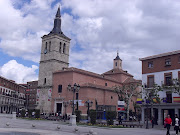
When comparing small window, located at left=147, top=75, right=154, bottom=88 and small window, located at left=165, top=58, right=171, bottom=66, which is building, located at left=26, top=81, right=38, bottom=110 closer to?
small window, located at left=147, top=75, right=154, bottom=88

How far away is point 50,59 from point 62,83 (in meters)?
7.79

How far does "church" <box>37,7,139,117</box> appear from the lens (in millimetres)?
45688

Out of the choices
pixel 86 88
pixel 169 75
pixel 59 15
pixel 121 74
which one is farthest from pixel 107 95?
pixel 59 15

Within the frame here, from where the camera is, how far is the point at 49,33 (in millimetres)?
56594

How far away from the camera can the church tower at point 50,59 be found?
5178 cm

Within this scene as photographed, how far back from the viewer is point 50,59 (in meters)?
53.4

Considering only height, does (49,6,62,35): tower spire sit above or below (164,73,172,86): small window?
above

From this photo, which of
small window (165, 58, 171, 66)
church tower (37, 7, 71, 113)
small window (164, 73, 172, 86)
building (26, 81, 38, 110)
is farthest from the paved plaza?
building (26, 81, 38, 110)

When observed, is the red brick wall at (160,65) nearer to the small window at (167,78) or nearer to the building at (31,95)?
the small window at (167,78)

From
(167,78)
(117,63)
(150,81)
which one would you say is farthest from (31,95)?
(167,78)

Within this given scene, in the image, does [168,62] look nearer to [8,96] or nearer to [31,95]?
[8,96]

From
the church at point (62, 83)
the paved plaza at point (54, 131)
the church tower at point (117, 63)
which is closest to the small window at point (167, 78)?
the paved plaza at point (54, 131)

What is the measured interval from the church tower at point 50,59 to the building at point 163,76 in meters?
25.1

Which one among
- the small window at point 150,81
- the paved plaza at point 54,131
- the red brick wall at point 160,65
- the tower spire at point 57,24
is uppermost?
the tower spire at point 57,24
